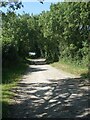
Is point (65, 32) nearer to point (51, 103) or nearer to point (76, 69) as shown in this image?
point (76, 69)

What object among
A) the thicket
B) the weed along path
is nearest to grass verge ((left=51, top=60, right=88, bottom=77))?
the thicket

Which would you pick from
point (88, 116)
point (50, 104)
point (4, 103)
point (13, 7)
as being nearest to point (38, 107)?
point (50, 104)

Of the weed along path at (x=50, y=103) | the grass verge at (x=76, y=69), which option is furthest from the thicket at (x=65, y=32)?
the weed along path at (x=50, y=103)

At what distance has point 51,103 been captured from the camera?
13117 millimetres

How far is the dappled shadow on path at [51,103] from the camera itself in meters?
11.0

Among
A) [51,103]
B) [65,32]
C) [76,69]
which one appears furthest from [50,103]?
[65,32]

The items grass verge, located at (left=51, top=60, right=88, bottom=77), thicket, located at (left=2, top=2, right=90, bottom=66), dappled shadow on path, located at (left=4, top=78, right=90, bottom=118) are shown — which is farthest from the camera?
thicket, located at (left=2, top=2, right=90, bottom=66)

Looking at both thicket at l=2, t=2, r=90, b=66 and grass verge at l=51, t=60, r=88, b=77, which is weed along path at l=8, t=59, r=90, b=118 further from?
grass verge at l=51, t=60, r=88, b=77

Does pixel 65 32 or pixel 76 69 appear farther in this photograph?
pixel 65 32

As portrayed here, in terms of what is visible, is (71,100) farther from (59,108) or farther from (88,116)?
(88,116)

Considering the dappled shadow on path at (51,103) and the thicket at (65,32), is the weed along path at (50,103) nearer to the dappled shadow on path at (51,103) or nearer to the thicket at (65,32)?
the dappled shadow on path at (51,103)

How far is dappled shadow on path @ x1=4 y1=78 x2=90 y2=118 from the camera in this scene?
11039mm

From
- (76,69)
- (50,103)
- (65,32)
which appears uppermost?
(65,32)

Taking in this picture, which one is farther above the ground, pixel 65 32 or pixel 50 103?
pixel 65 32
